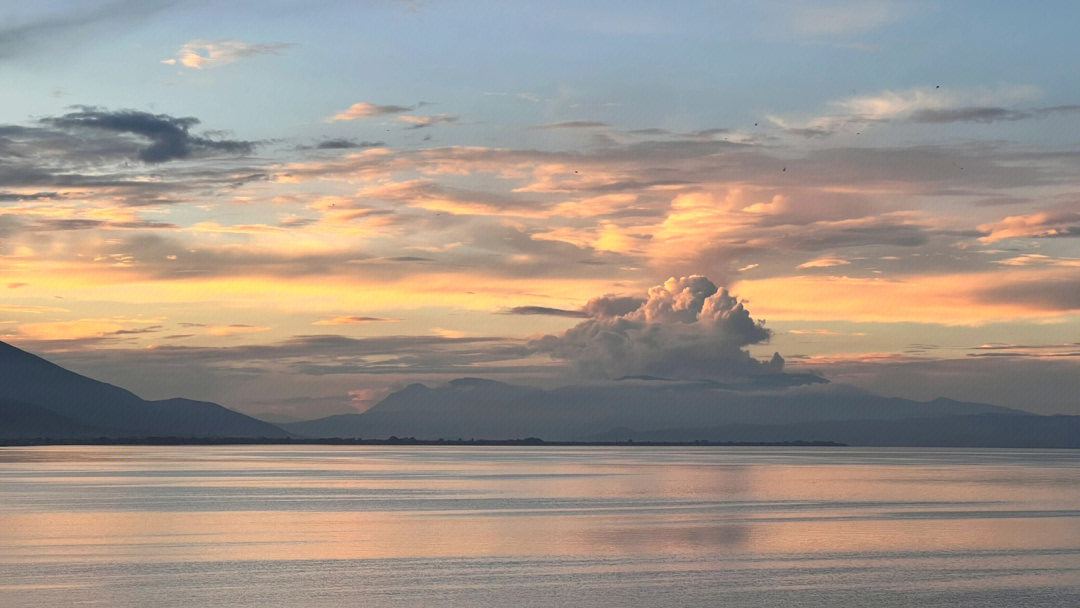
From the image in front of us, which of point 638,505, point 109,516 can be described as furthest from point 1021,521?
point 109,516

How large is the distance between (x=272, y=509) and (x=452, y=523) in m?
14.1

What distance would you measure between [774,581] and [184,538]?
24923mm

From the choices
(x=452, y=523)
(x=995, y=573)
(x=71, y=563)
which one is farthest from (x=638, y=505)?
(x=71, y=563)

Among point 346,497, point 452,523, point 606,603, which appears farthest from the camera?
point 346,497

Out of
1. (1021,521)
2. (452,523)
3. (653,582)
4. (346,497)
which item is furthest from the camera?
(346,497)

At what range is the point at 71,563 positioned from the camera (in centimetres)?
4319

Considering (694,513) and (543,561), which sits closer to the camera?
(543,561)

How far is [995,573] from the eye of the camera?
1720 inches

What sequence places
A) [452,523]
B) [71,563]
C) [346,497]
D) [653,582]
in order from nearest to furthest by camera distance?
[653,582] → [71,563] → [452,523] → [346,497]

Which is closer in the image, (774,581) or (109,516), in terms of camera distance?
(774,581)

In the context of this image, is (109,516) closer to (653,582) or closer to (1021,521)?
(653,582)

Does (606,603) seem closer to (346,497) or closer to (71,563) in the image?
(71,563)

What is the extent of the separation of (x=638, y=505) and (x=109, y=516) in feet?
101

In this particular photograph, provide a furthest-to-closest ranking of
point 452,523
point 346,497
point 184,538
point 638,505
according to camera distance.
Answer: point 346,497
point 638,505
point 452,523
point 184,538
